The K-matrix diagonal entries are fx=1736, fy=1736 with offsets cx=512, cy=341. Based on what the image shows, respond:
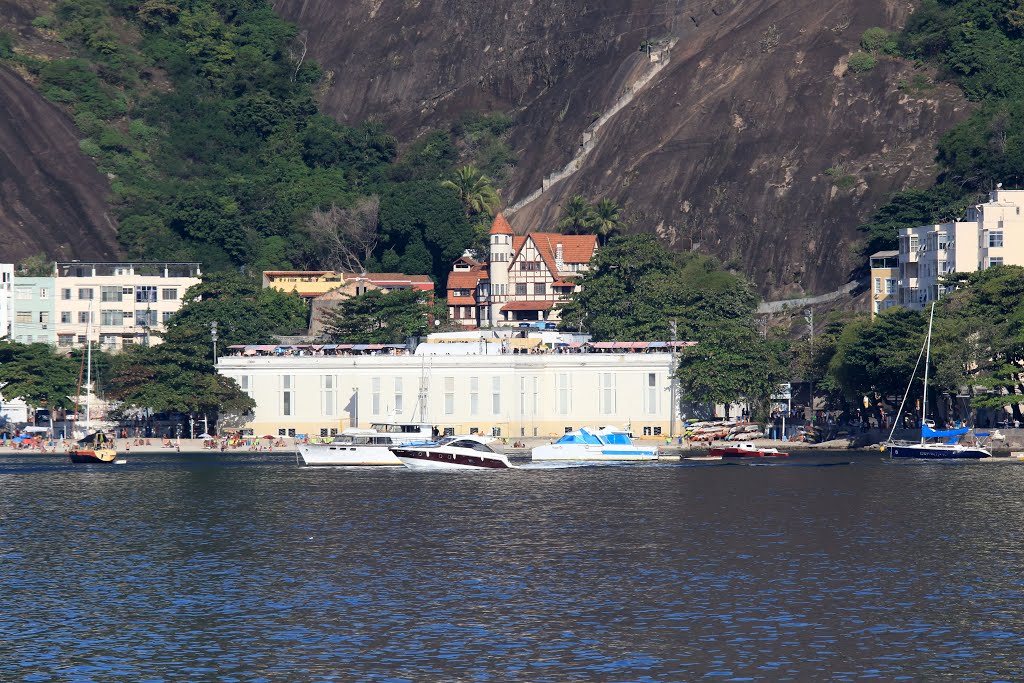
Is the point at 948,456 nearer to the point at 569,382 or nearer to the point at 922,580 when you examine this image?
the point at 569,382

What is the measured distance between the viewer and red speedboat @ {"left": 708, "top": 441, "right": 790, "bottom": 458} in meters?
165

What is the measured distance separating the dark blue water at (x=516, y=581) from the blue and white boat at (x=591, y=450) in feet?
87.3

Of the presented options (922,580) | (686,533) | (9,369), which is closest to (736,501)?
(686,533)

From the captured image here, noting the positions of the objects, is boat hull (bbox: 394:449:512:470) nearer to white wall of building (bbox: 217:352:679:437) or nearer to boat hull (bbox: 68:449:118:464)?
boat hull (bbox: 68:449:118:464)

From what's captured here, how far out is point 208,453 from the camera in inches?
6993

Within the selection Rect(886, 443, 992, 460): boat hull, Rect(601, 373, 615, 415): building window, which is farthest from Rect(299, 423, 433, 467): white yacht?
Rect(886, 443, 992, 460): boat hull

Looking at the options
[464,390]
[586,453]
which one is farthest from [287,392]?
[586,453]

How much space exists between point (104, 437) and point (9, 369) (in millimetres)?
28211

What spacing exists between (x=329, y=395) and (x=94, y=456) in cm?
3785

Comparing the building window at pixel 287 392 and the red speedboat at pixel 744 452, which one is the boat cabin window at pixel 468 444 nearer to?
the red speedboat at pixel 744 452

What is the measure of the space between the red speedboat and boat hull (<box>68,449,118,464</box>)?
56.9 m

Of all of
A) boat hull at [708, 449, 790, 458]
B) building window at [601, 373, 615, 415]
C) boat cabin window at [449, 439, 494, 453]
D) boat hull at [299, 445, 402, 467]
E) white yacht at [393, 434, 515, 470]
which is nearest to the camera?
white yacht at [393, 434, 515, 470]

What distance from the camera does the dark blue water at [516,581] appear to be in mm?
62250

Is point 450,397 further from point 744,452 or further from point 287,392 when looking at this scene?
point 744,452
